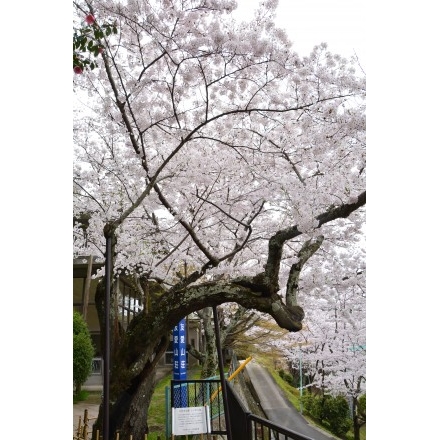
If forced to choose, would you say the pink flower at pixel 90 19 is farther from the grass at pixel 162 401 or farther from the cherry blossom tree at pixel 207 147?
the grass at pixel 162 401

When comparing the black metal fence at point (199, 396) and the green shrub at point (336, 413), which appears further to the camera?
the black metal fence at point (199, 396)

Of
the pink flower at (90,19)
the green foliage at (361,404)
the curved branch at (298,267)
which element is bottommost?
the green foliage at (361,404)

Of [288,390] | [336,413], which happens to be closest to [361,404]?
[336,413]

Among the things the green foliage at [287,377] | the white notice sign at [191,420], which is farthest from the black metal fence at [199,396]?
the green foliage at [287,377]

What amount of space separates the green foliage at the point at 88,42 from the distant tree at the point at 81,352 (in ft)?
4.82

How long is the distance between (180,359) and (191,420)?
46cm

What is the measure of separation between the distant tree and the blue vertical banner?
77 cm

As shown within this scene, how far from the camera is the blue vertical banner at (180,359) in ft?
11.9

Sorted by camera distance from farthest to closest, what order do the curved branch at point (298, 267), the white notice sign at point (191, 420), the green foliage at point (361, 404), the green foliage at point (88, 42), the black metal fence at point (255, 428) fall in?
the white notice sign at point (191, 420), the green foliage at point (361, 404), the curved branch at point (298, 267), the green foliage at point (88, 42), the black metal fence at point (255, 428)
